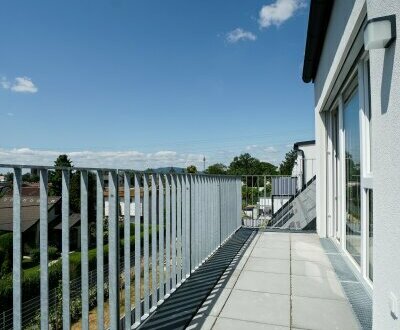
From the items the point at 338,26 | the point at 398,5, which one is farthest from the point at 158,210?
the point at 338,26

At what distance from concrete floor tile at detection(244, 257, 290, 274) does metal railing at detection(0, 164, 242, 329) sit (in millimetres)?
608

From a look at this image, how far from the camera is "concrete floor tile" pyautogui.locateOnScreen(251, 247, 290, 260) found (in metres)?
4.50

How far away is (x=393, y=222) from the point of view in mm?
1620

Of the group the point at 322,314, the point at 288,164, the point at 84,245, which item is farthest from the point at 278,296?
the point at 288,164

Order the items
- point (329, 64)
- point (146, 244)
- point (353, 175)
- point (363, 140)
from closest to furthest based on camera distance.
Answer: point (146, 244)
point (363, 140)
point (353, 175)
point (329, 64)

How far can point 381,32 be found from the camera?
1595mm

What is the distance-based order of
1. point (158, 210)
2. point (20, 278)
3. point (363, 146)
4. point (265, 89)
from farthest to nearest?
point (265, 89)
point (363, 146)
point (158, 210)
point (20, 278)

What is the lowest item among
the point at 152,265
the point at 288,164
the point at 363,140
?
the point at 152,265

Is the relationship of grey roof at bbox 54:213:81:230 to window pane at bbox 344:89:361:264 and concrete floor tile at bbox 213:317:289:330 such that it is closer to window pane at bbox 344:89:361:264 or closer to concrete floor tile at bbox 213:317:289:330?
concrete floor tile at bbox 213:317:289:330

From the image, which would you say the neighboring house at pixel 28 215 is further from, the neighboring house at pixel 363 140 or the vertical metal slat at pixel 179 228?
the neighboring house at pixel 363 140

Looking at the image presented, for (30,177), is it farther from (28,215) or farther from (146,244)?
(146,244)

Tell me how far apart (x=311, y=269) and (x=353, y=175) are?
50.1 inches

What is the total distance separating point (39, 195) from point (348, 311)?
2583 millimetres

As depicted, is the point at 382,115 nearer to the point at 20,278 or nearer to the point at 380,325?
the point at 380,325
